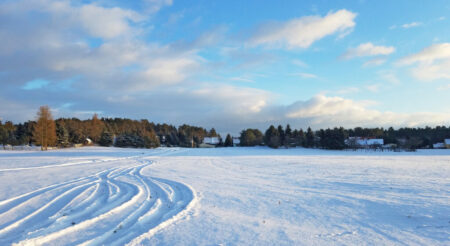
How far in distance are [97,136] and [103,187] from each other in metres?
70.0

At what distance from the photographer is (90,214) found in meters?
6.82

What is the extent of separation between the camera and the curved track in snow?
521 cm

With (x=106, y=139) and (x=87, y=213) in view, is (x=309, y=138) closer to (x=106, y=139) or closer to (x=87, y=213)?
(x=106, y=139)

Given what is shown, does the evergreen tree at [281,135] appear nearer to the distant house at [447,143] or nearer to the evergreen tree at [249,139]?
the evergreen tree at [249,139]

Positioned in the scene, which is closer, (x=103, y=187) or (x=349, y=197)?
(x=349, y=197)

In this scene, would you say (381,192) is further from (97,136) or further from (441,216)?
(97,136)

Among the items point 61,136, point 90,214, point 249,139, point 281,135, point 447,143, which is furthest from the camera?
point 249,139

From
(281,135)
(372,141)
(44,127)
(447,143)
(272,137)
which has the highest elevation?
(44,127)

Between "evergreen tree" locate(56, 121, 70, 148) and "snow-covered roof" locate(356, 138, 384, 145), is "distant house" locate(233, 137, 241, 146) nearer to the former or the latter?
"snow-covered roof" locate(356, 138, 384, 145)

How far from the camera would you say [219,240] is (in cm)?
517

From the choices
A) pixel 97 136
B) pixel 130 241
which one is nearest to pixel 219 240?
pixel 130 241

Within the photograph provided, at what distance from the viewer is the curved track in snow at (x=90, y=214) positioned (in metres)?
5.21

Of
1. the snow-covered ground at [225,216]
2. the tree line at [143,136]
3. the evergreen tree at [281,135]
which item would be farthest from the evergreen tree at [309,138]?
the snow-covered ground at [225,216]

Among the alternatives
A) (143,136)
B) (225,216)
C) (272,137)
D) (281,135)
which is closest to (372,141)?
(281,135)
